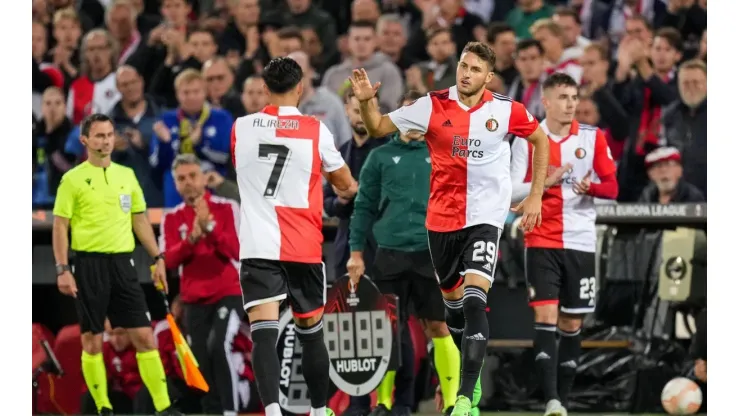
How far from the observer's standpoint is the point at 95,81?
555 inches

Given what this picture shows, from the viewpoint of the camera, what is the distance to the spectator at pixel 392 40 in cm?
1378

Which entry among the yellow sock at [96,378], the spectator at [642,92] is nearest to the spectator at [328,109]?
the spectator at [642,92]

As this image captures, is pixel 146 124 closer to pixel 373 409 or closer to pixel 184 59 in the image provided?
pixel 184 59

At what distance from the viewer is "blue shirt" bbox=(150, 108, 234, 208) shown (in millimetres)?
12391

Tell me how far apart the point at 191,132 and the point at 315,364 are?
198 inches

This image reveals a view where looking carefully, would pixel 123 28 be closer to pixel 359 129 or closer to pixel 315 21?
pixel 315 21

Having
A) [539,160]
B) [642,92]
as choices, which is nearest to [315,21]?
[642,92]

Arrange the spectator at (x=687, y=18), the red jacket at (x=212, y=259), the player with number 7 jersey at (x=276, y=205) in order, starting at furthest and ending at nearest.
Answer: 1. the spectator at (x=687, y=18)
2. the red jacket at (x=212, y=259)
3. the player with number 7 jersey at (x=276, y=205)

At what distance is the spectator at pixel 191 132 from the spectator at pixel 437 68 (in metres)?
1.88

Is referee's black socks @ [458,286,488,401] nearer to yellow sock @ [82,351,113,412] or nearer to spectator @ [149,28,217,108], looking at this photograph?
yellow sock @ [82,351,113,412]

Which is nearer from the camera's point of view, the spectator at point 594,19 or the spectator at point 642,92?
→ the spectator at point 642,92

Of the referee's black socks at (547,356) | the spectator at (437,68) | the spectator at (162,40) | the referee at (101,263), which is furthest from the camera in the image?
the spectator at (162,40)

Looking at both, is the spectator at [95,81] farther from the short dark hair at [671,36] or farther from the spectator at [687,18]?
the spectator at [687,18]
